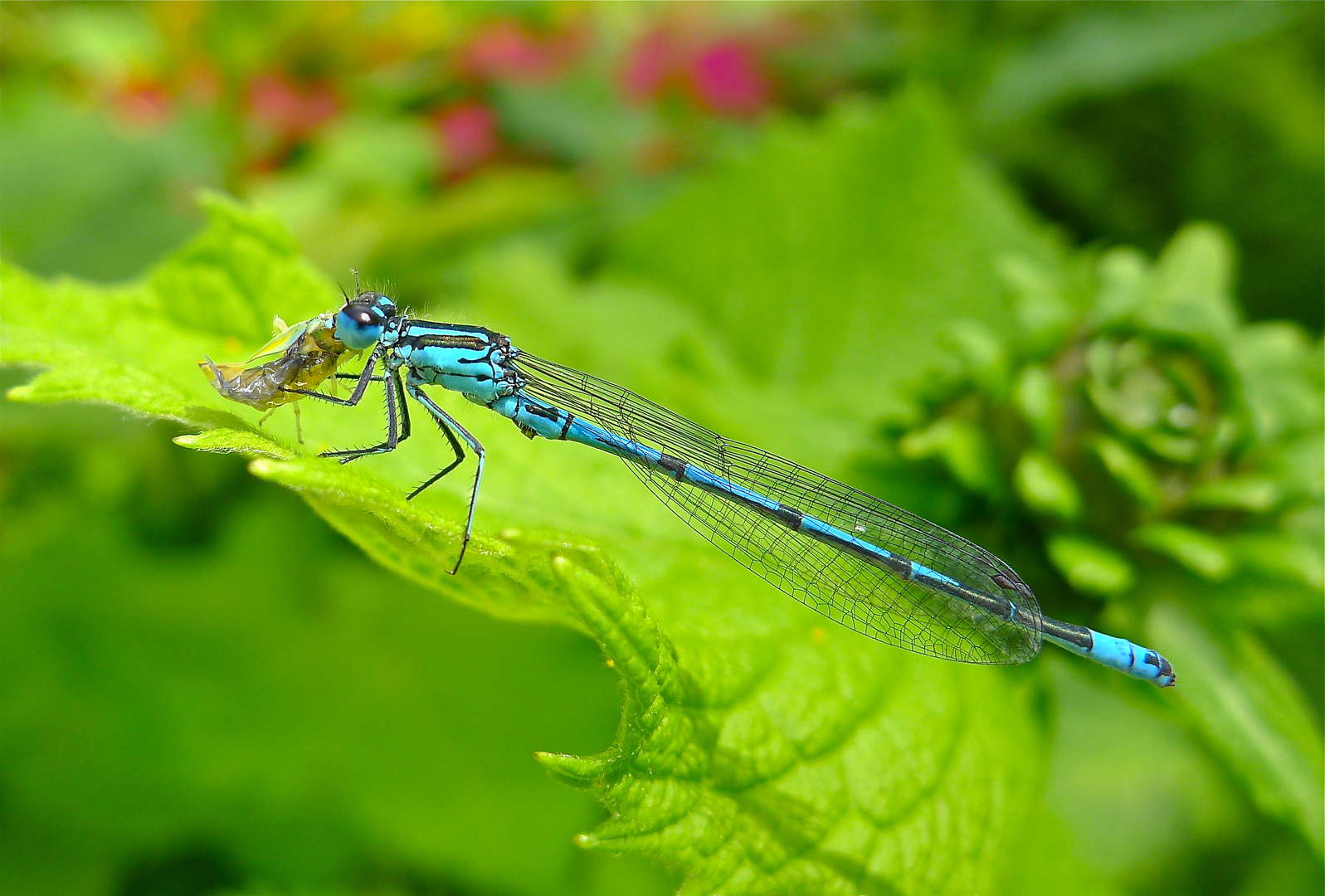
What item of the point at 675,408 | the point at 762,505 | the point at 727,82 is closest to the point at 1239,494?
the point at 762,505

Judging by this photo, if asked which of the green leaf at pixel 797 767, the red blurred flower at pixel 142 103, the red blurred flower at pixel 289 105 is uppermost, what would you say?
the red blurred flower at pixel 289 105

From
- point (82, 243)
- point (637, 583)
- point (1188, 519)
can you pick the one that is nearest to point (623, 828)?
point (637, 583)

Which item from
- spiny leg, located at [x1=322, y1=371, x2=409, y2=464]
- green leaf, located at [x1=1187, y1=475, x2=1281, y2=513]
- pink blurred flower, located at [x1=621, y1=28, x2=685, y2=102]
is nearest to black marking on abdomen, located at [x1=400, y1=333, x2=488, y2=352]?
spiny leg, located at [x1=322, y1=371, x2=409, y2=464]

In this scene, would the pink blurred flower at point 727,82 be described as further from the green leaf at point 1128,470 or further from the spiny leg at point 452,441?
the green leaf at point 1128,470

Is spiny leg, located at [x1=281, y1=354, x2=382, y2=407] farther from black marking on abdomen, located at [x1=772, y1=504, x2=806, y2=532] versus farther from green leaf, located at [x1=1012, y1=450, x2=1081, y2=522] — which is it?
green leaf, located at [x1=1012, y1=450, x2=1081, y2=522]

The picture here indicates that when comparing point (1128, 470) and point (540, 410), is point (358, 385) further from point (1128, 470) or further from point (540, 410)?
point (1128, 470)

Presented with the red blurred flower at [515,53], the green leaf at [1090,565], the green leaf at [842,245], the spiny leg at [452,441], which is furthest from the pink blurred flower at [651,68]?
the green leaf at [1090,565]
